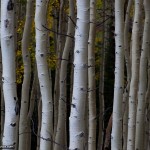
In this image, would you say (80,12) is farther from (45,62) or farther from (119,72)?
(119,72)

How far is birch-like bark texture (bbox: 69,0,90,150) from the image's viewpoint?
3.00 metres

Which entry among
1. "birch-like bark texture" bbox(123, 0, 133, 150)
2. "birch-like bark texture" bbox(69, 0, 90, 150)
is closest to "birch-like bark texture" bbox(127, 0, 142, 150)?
"birch-like bark texture" bbox(123, 0, 133, 150)

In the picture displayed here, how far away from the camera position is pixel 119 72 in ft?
14.8

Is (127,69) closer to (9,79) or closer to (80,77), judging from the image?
(9,79)

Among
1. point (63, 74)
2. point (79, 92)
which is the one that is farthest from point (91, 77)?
point (79, 92)

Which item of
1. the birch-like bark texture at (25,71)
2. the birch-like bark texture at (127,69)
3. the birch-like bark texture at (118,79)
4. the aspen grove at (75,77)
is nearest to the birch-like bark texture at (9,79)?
the aspen grove at (75,77)

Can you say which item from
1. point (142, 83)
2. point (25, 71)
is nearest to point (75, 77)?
point (25, 71)

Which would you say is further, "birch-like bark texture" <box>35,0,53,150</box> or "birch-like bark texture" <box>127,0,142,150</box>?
"birch-like bark texture" <box>127,0,142,150</box>

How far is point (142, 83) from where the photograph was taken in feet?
16.0

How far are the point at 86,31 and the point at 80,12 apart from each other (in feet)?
0.45

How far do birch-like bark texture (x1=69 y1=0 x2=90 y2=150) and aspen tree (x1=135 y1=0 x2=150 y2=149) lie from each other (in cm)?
186

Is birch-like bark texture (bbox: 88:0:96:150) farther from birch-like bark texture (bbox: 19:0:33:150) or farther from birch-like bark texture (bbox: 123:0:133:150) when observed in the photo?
birch-like bark texture (bbox: 19:0:33:150)

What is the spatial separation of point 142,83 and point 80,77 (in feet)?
6.61

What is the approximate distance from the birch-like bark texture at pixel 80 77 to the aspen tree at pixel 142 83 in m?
1.86
